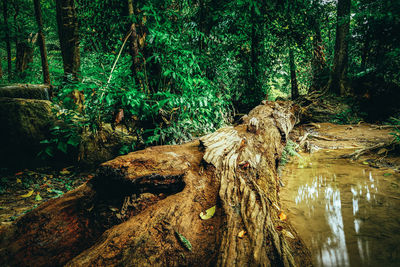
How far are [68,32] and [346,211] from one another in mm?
5499

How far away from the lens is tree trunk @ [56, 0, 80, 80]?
365cm

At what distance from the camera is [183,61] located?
2686 mm

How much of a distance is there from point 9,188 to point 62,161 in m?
0.83

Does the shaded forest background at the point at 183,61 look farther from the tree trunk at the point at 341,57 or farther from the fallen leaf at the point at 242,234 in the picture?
the fallen leaf at the point at 242,234

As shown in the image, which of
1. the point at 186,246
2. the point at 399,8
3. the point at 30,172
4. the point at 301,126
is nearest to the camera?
the point at 186,246

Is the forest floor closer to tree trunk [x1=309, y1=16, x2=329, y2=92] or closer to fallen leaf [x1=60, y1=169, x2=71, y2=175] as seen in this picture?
fallen leaf [x1=60, y1=169, x2=71, y2=175]

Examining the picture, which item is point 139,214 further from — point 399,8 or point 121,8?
point 399,8

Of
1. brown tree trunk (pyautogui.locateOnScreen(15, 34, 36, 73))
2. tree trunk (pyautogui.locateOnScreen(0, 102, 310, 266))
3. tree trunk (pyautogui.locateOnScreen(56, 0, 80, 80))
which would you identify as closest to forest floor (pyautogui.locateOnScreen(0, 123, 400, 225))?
tree trunk (pyautogui.locateOnScreen(0, 102, 310, 266))

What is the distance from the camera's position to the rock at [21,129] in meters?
2.99

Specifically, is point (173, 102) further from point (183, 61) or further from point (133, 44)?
point (133, 44)

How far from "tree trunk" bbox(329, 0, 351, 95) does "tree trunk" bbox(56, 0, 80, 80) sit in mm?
8582

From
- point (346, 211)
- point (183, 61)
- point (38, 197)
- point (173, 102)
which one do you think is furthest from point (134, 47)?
point (346, 211)

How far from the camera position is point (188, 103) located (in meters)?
2.47

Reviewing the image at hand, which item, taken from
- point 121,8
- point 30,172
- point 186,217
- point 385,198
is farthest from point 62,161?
point 385,198
